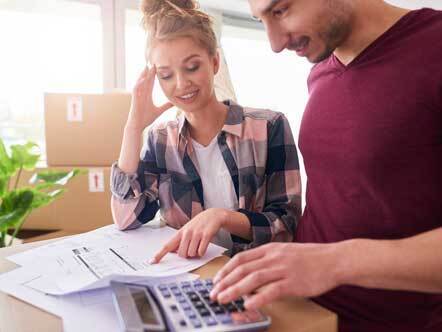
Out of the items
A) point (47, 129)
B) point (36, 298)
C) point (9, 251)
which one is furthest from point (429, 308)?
point (47, 129)

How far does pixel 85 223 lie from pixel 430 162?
1515 mm

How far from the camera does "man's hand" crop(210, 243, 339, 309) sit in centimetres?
44

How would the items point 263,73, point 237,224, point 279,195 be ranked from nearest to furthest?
point 237,224 → point 279,195 → point 263,73

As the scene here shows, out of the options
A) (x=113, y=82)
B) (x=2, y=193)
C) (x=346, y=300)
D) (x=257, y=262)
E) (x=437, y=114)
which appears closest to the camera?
(x=257, y=262)

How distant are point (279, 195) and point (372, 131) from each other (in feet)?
0.88

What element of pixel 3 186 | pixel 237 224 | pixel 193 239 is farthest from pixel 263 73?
pixel 193 239

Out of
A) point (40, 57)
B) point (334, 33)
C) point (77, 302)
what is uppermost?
point (40, 57)

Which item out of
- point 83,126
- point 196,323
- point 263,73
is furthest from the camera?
point 263,73

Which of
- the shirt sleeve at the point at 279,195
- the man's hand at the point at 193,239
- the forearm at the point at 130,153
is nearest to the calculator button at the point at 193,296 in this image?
the man's hand at the point at 193,239

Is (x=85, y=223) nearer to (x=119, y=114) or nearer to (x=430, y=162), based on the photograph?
(x=119, y=114)

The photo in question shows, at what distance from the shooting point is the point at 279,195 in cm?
85

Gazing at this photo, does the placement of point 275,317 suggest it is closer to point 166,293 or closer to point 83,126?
point 166,293

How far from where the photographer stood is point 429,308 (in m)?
0.66

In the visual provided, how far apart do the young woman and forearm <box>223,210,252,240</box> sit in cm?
6
